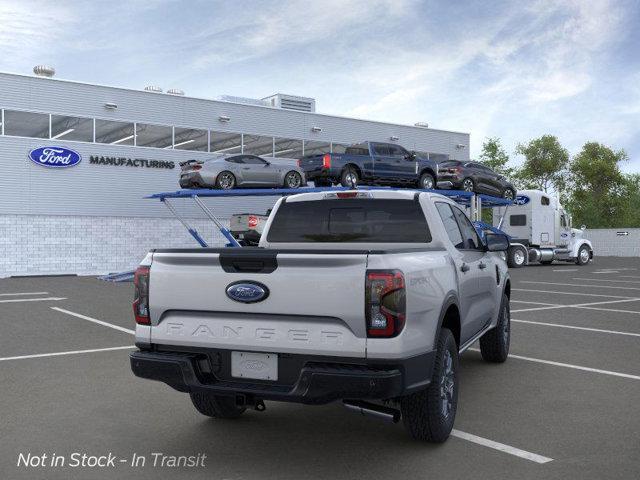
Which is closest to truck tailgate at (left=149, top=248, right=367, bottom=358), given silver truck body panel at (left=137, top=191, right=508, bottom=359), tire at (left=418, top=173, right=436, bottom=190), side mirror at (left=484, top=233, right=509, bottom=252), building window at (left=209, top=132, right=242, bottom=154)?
silver truck body panel at (left=137, top=191, right=508, bottom=359)

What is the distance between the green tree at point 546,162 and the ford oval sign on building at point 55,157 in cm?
5719

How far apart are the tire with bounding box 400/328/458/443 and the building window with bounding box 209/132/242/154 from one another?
27.4 metres

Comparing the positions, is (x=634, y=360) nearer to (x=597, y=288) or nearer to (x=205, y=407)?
(x=205, y=407)

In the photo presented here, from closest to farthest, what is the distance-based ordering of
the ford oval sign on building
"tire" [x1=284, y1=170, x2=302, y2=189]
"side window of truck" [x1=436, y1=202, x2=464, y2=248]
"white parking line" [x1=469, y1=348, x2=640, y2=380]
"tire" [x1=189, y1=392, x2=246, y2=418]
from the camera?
"tire" [x1=189, y1=392, x2=246, y2=418] → "side window of truck" [x1=436, y1=202, x2=464, y2=248] → "white parking line" [x1=469, y1=348, x2=640, y2=380] → "tire" [x1=284, y1=170, x2=302, y2=189] → the ford oval sign on building

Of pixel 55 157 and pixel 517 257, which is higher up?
pixel 55 157

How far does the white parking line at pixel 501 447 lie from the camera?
4.54m

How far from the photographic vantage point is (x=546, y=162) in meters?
73.2

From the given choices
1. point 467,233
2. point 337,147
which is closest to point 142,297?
point 467,233

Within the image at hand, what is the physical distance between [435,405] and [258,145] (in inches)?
1128

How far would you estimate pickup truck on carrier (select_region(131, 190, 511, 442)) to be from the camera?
410cm

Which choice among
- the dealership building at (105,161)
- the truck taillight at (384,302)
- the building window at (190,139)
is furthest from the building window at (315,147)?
the truck taillight at (384,302)

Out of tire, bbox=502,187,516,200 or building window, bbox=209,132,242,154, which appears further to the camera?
building window, bbox=209,132,242,154

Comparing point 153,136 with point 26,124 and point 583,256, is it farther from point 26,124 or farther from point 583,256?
point 583,256

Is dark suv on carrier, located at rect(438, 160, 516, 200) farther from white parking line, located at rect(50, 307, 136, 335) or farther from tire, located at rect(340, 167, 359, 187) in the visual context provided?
white parking line, located at rect(50, 307, 136, 335)
